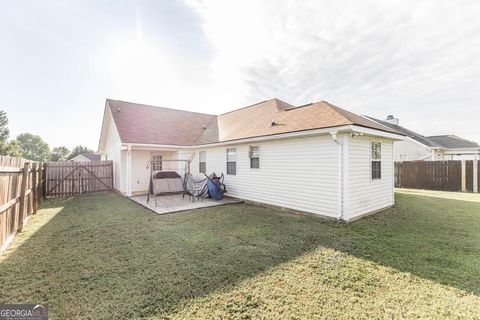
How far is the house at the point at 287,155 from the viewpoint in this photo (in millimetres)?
6242

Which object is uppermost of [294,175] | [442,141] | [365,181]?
[442,141]

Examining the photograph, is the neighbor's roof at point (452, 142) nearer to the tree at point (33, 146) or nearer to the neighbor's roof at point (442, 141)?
the neighbor's roof at point (442, 141)

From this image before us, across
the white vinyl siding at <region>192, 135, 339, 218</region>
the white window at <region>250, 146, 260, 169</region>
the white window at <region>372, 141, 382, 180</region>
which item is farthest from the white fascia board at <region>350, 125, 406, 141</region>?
the white window at <region>250, 146, 260, 169</region>

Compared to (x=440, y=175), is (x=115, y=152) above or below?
above

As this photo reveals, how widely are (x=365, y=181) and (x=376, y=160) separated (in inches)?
47.4

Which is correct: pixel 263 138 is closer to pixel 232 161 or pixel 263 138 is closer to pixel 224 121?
pixel 232 161

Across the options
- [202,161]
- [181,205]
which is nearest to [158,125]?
[202,161]

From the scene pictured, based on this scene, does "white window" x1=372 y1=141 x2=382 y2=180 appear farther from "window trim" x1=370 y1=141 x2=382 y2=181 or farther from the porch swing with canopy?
the porch swing with canopy

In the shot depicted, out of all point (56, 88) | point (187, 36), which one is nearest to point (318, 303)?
point (187, 36)

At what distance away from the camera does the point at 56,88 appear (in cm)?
1156

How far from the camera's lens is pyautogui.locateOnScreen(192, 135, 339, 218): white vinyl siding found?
20.8 feet

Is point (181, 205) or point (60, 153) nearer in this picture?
point (181, 205)

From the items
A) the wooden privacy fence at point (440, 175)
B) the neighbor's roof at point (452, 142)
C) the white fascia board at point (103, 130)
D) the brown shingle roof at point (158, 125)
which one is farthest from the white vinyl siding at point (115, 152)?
the neighbor's roof at point (452, 142)

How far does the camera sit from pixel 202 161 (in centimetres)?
1199
